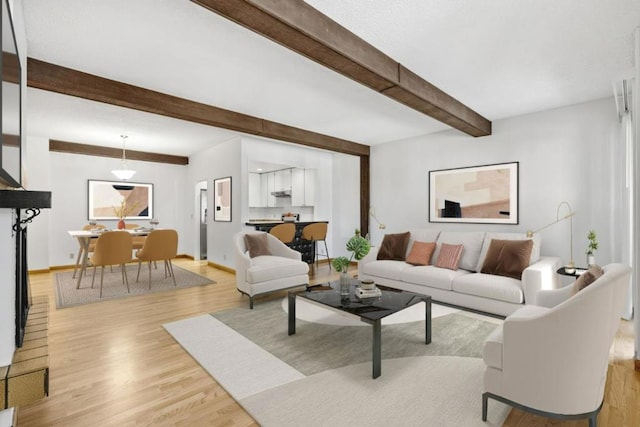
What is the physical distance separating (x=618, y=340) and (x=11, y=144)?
465cm

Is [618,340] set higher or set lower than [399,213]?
lower

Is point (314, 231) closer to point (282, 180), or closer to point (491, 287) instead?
point (282, 180)

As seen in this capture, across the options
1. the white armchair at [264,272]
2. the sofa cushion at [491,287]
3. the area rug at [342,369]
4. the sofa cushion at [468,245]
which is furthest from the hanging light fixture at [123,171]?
the sofa cushion at [491,287]

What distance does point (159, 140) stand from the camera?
5973 mm

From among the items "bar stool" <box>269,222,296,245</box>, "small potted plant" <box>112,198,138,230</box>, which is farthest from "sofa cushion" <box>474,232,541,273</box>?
"small potted plant" <box>112,198,138,230</box>

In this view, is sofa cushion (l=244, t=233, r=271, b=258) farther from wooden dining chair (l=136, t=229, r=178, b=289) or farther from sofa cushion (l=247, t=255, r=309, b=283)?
wooden dining chair (l=136, t=229, r=178, b=289)

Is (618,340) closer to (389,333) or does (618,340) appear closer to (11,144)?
(389,333)

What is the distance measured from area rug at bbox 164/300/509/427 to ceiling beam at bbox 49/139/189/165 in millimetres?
4868

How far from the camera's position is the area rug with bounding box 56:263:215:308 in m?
4.29

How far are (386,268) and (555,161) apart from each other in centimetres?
257

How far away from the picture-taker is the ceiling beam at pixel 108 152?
6.05 meters

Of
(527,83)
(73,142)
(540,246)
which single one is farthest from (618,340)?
(73,142)

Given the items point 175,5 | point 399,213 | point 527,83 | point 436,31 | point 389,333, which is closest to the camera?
point 175,5

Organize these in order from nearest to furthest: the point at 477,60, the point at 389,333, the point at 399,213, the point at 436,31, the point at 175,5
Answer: the point at 175,5 < the point at 436,31 < the point at 477,60 < the point at 389,333 < the point at 399,213
